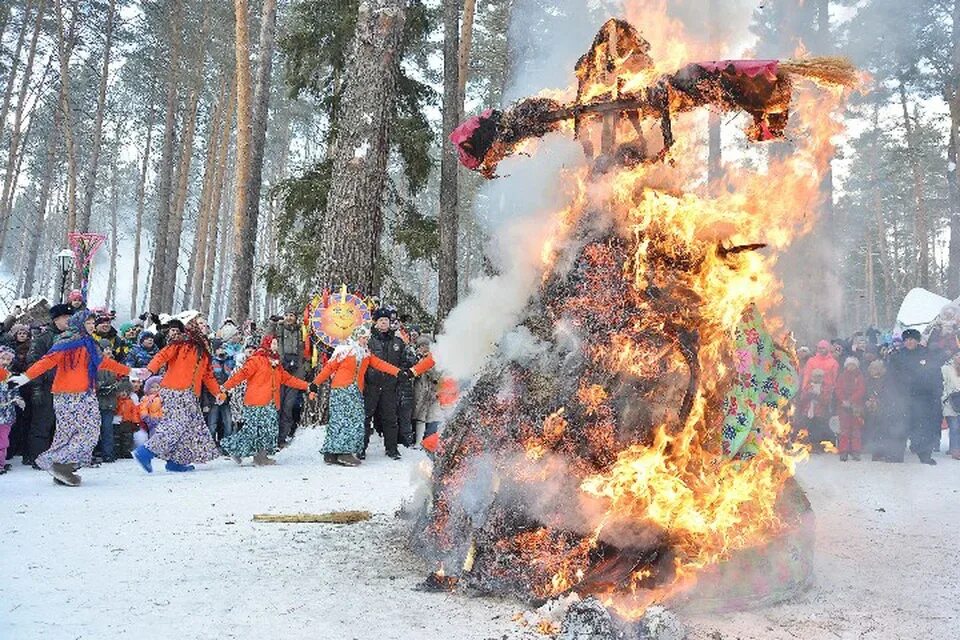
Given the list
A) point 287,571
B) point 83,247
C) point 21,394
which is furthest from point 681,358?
point 83,247

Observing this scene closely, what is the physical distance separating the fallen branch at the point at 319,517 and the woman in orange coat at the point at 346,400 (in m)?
3.33

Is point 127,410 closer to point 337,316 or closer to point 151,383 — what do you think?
point 151,383

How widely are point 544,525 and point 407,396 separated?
7880 mm

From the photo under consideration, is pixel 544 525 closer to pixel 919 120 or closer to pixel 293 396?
pixel 293 396

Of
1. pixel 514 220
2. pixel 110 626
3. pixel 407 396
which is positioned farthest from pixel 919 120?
pixel 110 626

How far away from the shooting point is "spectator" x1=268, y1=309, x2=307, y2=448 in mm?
11868

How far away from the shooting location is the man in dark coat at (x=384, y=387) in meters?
11.0

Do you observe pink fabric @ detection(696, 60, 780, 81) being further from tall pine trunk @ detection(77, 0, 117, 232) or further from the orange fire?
tall pine trunk @ detection(77, 0, 117, 232)

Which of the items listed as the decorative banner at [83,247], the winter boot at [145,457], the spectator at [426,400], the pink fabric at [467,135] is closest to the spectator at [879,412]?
the spectator at [426,400]

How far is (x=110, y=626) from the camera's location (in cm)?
383

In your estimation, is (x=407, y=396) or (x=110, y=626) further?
(x=407, y=396)

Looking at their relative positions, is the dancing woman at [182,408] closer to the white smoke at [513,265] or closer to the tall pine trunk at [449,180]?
the white smoke at [513,265]

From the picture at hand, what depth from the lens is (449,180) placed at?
1619cm

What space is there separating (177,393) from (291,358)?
308cm
